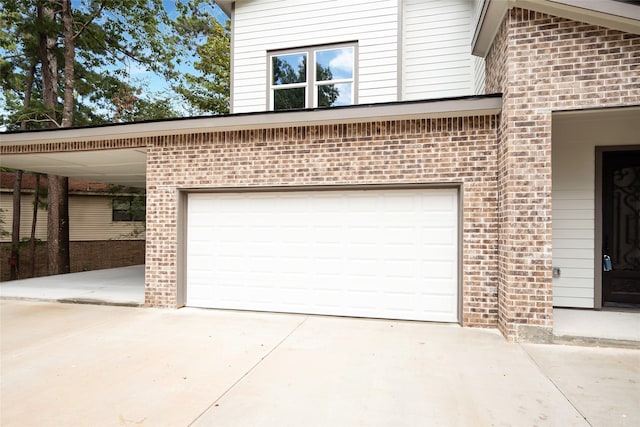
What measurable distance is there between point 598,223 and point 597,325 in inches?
72.1

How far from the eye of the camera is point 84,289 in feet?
26.4

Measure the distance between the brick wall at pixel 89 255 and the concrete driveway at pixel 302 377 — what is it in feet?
38.1

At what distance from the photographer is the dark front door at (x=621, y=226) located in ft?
19.8

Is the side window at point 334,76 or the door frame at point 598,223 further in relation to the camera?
the side window at point 334,76

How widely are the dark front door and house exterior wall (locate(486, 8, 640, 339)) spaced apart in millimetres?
2080

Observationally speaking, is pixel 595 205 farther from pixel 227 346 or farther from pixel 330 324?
pixel 227 346

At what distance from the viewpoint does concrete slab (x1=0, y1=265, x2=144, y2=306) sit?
7.12m

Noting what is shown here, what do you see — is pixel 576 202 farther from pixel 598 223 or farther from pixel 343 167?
pixel 343 167

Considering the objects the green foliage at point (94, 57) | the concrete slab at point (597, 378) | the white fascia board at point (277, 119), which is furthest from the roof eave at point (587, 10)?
the green foliage at point (94, 57)

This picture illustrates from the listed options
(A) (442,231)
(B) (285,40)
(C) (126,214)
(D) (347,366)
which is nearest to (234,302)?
(D) (347,366)

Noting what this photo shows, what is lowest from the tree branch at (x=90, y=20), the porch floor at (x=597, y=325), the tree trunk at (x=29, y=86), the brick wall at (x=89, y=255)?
the brick wall at (x=89, y=255)

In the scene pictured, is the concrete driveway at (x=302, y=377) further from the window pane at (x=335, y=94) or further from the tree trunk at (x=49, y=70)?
the tree trunk at (x=49, y=70)

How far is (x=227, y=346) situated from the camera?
4.59 meters

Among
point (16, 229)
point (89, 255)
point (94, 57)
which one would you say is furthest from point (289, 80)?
point (89, 255)
